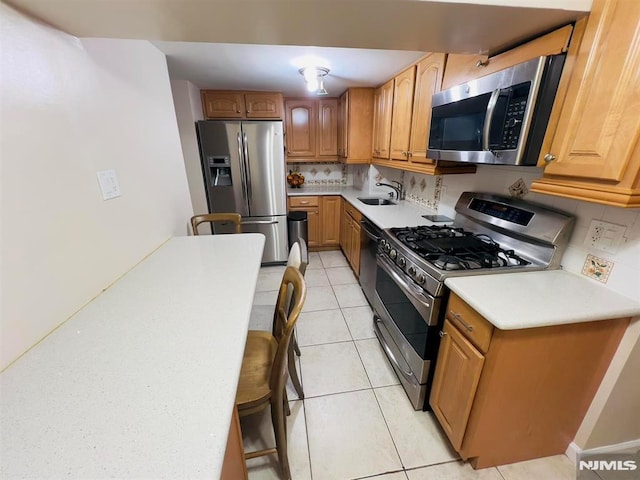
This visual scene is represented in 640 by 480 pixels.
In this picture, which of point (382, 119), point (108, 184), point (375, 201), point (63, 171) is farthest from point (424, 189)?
point (63, 171)

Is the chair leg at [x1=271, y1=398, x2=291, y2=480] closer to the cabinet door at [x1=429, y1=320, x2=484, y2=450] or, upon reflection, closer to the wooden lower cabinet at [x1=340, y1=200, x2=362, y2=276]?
the cabinet door at [x1=429, y1=320, x2=484, y2=450]

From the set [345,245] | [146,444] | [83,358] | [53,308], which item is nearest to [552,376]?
[146,444]

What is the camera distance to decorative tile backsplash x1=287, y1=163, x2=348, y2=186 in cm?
414

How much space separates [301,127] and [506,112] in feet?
9.65

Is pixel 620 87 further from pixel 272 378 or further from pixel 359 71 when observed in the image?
pixel 359 71

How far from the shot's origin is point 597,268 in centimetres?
121

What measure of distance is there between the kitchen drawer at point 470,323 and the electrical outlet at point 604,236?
0.66 meters

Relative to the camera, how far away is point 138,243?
145 cm

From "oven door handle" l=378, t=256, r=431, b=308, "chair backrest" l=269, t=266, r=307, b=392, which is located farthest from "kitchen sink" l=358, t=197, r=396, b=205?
"chair backrest" l=269, t=266, r=307, b=392

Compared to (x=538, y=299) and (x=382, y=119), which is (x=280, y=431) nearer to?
(x=538, y=299)

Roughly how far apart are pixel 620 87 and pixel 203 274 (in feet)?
5.60

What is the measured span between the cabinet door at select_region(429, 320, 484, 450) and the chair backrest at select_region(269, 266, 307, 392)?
0.77m

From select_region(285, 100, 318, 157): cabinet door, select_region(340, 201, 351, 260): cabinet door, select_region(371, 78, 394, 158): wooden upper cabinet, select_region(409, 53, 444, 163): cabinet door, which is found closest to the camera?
select_region(409, 53, 444, 163): cabinet door

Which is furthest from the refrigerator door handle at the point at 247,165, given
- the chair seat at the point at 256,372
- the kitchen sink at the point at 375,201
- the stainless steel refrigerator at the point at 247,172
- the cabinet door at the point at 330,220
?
the chair seat at the point at 256,372
